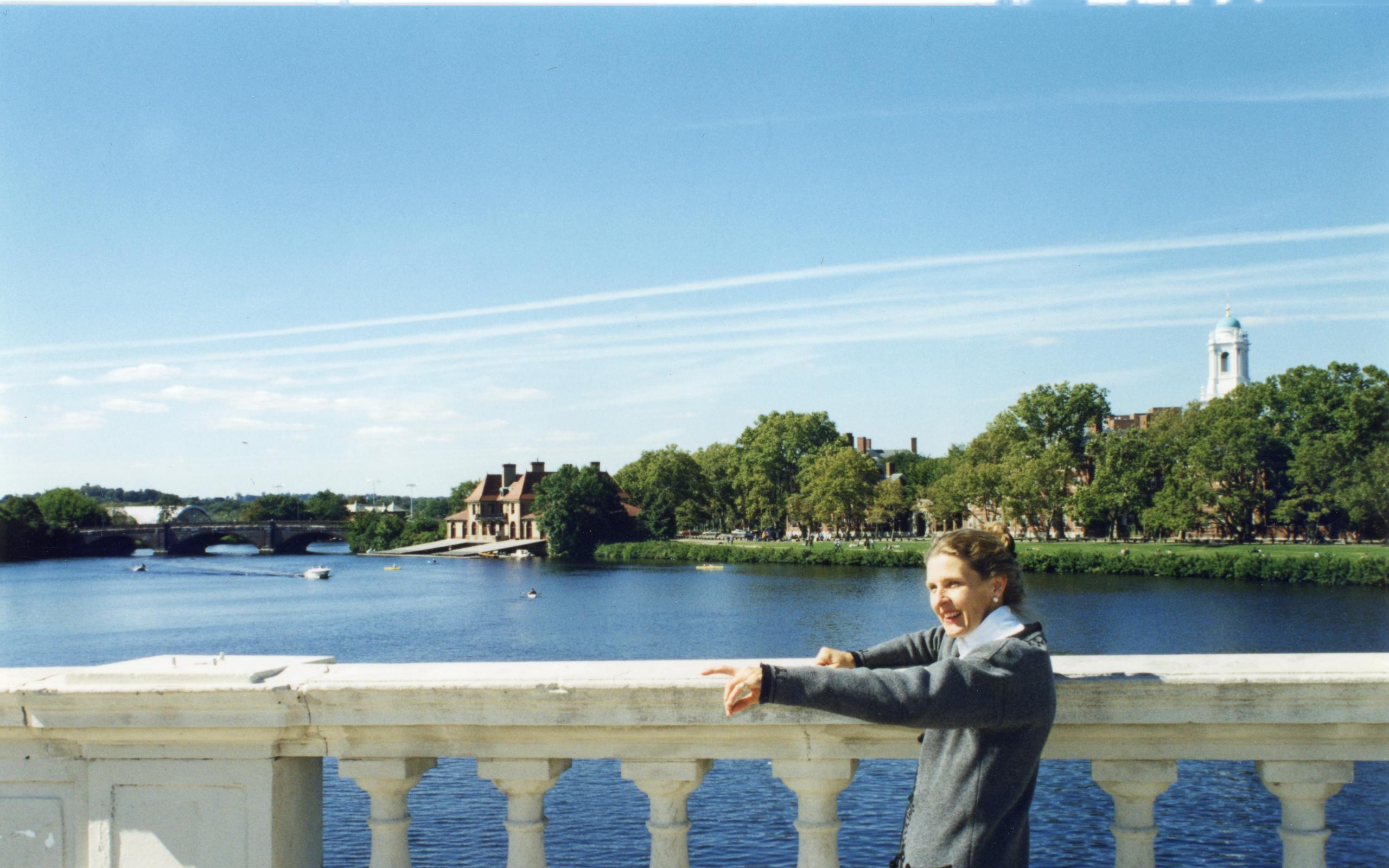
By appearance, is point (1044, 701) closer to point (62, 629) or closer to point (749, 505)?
point (62, 629)

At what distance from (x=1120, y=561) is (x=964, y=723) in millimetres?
64465

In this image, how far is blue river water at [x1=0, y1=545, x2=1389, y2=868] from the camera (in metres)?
16.2

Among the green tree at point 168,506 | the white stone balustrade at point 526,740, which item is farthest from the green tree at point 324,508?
the white stone balustrade at point 526,740

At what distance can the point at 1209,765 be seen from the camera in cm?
2088

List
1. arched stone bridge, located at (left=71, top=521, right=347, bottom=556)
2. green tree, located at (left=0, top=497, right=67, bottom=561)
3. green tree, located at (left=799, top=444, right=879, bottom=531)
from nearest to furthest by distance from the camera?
1. green tree, located at (left=799, top=444, right=879, bottom=531)
2. green tree, located at (left=0, top=497, right=67, bottom=561)
3. arched stone bridge, located at (left=71, top=521, right=347, bottom=556)

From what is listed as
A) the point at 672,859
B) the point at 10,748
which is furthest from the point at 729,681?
the point at 10,748

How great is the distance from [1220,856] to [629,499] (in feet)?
329

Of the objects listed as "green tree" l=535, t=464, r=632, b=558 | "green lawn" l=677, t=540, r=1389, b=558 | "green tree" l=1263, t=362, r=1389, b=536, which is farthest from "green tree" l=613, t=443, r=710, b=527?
"green tree" l=1263, t=362, r=1389, b=536

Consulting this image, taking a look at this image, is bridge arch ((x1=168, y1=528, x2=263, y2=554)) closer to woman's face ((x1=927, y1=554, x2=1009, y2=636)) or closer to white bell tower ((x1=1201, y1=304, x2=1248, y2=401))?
white bell tower ((x1=1201, y1=304, x2=1248, y2=401))

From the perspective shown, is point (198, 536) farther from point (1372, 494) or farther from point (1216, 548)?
point (1372, 494)

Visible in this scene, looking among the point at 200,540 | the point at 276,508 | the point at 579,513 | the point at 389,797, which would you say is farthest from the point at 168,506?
the point at 389,797

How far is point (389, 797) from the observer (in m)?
3.05

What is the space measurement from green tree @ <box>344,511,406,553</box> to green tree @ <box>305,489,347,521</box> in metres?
23.0

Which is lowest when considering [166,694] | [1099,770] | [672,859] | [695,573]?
[695,573]
